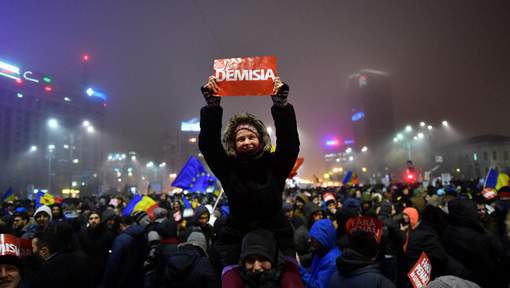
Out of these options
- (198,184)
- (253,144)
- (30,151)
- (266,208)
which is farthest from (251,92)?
(30,151)

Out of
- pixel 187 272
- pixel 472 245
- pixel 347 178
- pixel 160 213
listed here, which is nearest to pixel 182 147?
pixel 347 178

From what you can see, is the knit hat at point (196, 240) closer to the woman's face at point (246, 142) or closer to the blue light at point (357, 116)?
the woman's face at point (246, 142)

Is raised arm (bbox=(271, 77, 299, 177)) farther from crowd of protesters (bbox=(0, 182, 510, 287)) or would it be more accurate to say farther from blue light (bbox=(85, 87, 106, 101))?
blue light (bbox=(85, 87, 106, 101))

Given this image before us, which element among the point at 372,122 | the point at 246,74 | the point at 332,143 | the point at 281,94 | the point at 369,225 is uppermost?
the point at 372,122

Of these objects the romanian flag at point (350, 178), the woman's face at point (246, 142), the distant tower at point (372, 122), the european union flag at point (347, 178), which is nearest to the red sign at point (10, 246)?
the woman's face at point (246, 142)

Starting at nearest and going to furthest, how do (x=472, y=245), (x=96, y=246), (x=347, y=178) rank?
(x=472, y=245) < (x=96, y=246) < (x=347, y=178)

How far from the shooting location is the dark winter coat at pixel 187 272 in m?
4.70

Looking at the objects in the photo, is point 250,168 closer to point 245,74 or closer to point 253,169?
point 253,169

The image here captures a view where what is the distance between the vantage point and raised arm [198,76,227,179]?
9.99 feet

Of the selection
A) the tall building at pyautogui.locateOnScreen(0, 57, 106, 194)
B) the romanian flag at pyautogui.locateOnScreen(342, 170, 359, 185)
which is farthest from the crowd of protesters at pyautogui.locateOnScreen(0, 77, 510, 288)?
the tall building at pyautogui.locateOnScreen(0, 57, 106, 194)

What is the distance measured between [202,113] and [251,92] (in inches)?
22.5

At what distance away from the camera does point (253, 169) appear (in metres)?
3.08

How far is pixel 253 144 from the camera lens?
3.11m

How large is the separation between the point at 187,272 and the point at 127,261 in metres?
2.00
